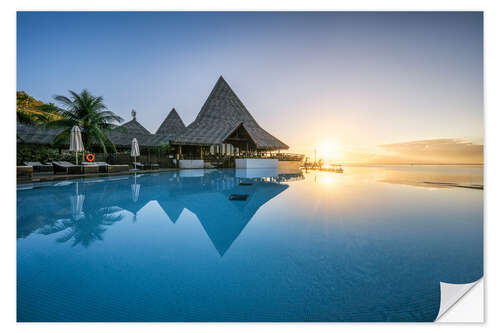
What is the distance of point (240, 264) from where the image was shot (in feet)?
7.35

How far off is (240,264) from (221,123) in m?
24.5

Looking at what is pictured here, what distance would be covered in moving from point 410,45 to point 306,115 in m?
8.16

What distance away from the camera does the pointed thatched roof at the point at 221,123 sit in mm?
21891

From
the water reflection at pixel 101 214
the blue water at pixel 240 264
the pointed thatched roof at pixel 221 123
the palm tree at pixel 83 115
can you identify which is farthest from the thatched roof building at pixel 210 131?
the blue water at pixel 240 264

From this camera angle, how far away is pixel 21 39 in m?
3.26

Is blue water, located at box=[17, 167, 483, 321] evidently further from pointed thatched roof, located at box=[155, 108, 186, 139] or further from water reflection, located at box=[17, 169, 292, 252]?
pointed thatched roof, located at box=[155, 108, 186, 139]

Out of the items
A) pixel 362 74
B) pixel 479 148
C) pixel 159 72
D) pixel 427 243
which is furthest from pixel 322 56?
pixel 159 72

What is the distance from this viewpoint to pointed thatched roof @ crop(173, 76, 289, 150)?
21891 millimetres

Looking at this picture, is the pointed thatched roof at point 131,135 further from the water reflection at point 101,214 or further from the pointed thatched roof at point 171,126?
the water reflection at point 101,214

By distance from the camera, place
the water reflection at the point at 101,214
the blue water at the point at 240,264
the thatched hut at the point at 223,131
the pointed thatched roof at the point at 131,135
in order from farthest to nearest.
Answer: the pointed thatched roof at the point at 131,135 < the thatched hut at the point at 223,131 < the water reflection at the point at 101,214 < the blue water at the point at 240,264

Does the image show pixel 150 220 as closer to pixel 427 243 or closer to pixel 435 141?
pixel 427 243

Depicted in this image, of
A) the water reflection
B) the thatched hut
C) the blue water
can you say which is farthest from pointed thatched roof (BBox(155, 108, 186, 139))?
the blue water

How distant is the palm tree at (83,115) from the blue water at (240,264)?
575 inches

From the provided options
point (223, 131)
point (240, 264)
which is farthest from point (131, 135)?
point (240, 264)
